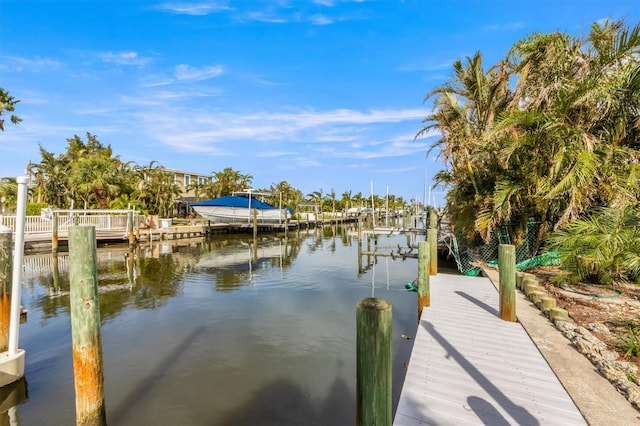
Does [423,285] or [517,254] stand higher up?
[517,254]

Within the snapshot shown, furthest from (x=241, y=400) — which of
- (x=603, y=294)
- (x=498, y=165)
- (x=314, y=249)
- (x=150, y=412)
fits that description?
(x=314, y=249)

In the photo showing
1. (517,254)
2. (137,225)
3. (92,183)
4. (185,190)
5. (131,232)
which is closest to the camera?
(517,254)

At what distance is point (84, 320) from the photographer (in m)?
4.23

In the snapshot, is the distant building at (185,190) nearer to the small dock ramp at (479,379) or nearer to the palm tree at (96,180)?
the palm tree at (96,180)

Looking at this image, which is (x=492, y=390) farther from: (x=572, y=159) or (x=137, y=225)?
(x=137, y=225)

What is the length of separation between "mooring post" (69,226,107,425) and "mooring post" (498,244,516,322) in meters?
6.36

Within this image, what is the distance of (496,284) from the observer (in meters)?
9.00

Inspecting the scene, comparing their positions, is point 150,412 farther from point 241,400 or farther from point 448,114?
point 448,114

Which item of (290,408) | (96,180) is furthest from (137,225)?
(290,408)

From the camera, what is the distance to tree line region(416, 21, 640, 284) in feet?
25.3

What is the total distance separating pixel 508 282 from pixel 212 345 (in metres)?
6.37

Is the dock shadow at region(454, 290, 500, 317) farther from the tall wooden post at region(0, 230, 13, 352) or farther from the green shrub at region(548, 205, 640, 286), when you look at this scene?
the tall wooden post at region(0, 230, 13, 352)

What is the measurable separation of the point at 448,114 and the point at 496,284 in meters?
10.1

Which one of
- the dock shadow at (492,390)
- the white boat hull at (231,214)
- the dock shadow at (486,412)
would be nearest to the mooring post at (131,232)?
the white boat hull at (231,214)
